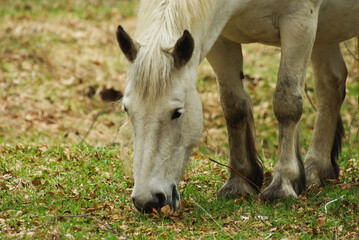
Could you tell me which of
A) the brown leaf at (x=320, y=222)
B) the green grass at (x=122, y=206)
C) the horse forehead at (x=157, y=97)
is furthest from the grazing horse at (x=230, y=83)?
the brown leaf at (x=320, y=222)

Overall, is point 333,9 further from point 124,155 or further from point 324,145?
point 124,155

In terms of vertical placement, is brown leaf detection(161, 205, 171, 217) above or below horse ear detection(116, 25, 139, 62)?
below

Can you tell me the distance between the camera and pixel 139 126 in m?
3.67

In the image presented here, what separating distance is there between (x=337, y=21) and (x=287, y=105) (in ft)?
3.26

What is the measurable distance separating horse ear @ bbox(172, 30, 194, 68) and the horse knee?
1149mm

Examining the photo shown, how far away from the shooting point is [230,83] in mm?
4938

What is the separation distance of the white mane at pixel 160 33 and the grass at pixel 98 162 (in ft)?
2.06

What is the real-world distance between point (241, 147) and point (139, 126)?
161 centimetres

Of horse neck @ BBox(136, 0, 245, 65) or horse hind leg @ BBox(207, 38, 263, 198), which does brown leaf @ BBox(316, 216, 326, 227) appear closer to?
horse hind leg @ BBox(207, 38, 263, 198)

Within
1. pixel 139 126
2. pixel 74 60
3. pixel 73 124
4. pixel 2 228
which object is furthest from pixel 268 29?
pixel 74 60

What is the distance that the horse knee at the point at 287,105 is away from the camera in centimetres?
453

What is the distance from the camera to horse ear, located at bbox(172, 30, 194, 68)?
359 cm

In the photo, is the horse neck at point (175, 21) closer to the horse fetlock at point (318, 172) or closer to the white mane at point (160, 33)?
the white mane at point (160, 33)

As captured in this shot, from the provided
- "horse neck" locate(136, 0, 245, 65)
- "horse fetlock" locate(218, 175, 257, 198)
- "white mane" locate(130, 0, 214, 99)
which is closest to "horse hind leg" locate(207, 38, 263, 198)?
"horse fetlock" locate(218, 175, 257, 198)
